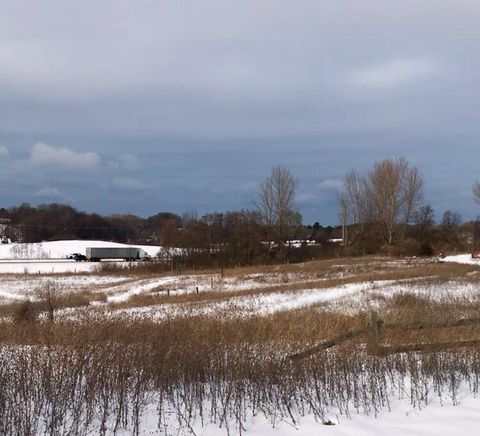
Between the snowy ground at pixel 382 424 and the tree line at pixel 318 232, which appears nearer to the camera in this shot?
the snowy ground at pixel 382 424

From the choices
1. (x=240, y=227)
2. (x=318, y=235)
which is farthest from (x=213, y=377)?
(x=318, y=235)

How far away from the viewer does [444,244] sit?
78312mm

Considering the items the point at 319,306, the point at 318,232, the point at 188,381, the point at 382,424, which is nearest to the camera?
the point at 382,424

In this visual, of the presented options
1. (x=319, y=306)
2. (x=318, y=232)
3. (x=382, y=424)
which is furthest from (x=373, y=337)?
(x=318, y=232)

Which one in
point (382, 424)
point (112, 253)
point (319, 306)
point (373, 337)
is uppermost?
point (373, 337)

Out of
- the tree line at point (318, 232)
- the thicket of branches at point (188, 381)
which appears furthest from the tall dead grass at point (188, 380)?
the tree line at point (318, 232)

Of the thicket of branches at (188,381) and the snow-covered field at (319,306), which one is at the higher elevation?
the thicket of branches at (188,381)

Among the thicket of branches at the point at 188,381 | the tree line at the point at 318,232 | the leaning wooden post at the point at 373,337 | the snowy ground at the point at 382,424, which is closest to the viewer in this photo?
the snowy ground at the point at 382,424

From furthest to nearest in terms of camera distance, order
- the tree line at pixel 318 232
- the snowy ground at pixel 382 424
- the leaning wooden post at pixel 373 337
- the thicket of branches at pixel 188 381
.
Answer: the tree line at pixel 318 232
the leaning wooden post at pixel 373 337
the thicket of branches at pixel 188 381
the snowy ground at pixel 382 424

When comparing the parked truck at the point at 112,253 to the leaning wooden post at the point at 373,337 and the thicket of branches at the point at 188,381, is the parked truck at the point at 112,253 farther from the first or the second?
the leaning wooden post at the point at 373,337

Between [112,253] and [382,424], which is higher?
[382,424]

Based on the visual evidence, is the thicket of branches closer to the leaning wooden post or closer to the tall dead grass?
the tall dead grass

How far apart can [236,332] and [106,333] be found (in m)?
2.61

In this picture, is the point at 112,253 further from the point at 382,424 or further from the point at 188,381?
the point at 382,424
